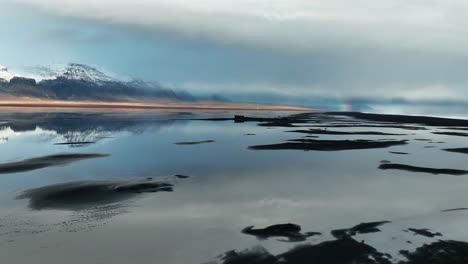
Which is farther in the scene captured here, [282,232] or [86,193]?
[86,193]

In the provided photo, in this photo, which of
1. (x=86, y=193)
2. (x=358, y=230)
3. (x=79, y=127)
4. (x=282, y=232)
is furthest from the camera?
(x=79, y=127)

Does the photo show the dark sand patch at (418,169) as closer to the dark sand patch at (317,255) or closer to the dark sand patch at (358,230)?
the dark sand patch at (358,230)

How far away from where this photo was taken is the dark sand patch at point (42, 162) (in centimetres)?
2348

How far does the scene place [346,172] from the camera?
80.1 feet

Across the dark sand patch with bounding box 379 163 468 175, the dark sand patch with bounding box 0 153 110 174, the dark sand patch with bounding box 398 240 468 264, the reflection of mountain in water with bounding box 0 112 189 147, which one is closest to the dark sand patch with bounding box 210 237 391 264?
the dark sand patch with bounding box 398 240 468 264

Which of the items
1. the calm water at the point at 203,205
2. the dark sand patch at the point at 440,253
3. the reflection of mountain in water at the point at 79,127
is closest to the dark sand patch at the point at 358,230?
the calm water at the point at 203,205

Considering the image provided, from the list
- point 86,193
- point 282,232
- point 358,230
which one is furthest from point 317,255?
point 86,193

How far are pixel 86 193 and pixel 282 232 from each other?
9.83 meters

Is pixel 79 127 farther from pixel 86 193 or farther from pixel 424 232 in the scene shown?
pixel 424 232

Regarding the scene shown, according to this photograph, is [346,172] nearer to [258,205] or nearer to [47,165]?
[258,205]

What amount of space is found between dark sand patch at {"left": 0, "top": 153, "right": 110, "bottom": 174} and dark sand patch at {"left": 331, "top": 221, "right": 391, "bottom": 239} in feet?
63.9

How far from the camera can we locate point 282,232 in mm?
12820

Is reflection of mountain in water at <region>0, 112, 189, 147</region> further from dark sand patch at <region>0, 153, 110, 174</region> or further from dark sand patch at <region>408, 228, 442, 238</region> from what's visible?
dark sand patch at <region>408, 228, 442, 238</region>

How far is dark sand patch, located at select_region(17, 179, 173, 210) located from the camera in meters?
15.8
